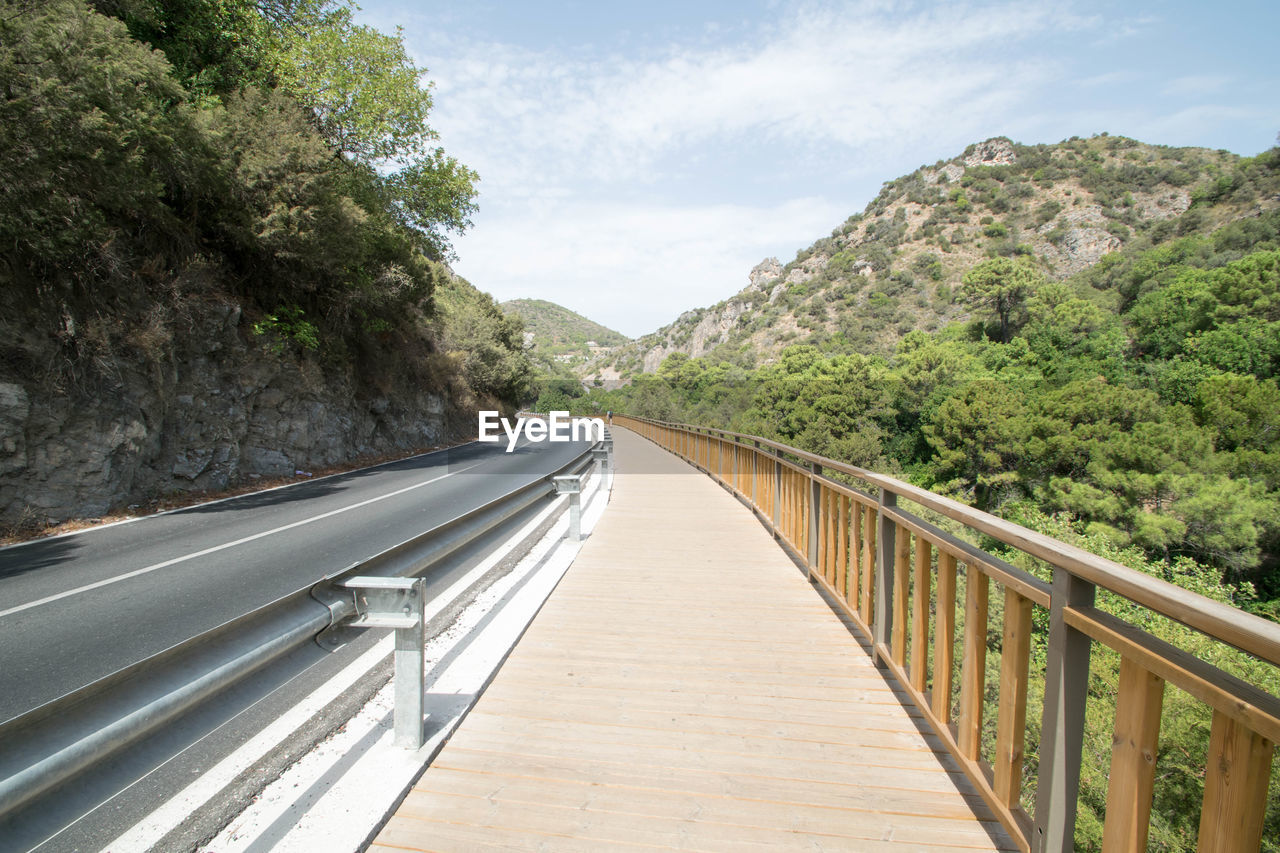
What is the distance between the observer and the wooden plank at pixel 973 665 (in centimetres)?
233

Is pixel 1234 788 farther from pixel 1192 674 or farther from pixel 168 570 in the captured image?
Answer: pixel 168 570

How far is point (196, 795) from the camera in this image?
2.47m

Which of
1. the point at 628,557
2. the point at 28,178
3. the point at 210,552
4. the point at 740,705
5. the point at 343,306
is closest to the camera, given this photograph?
the point at 740,705

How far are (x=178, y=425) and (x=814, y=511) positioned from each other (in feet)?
37.8

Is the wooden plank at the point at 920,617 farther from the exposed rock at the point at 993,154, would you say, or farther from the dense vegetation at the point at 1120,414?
the exposed rock at the point at 993,154

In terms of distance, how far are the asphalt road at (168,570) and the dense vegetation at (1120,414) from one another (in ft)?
30.6

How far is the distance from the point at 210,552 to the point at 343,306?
12299 millimetres

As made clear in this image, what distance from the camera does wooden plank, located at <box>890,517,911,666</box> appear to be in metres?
3.25

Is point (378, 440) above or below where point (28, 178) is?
below

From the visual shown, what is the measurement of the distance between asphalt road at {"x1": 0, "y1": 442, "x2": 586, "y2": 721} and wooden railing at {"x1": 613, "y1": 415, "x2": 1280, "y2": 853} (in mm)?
3696

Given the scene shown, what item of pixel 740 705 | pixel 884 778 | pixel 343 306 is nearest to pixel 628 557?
pixel 740 705

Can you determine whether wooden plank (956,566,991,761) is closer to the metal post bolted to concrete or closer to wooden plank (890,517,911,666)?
wooden plank (890,517,911,666)

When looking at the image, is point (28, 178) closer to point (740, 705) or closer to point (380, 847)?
point (380, 847)

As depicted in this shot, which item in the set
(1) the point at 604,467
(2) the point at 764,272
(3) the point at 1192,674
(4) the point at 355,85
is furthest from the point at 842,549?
(2) the point at 764,272
